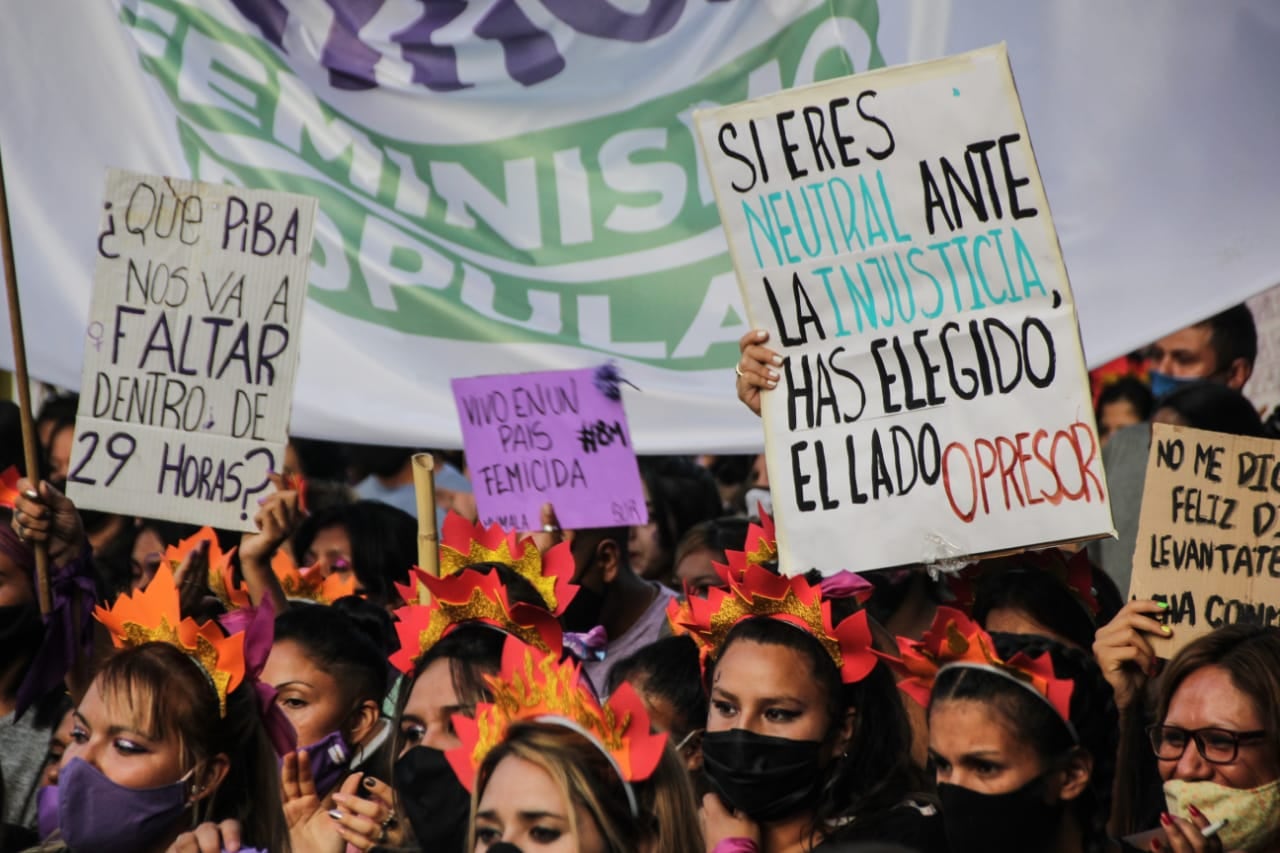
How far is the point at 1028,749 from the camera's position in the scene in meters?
3.90

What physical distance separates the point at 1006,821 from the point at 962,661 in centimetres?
38

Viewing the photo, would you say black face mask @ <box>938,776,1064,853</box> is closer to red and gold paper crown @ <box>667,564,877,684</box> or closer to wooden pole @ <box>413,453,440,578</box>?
red and gold paper crown @ <box>667,564,877,684</box>

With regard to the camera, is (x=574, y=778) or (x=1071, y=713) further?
(x=1071, y=713)

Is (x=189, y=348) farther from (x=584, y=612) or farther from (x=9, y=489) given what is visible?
(x=584, y=612)

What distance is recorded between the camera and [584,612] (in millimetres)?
5922

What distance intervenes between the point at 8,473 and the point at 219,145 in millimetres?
1812

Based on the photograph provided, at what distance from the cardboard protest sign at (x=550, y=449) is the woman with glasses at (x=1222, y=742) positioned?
2.33m

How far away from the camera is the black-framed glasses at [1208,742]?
3854 mm

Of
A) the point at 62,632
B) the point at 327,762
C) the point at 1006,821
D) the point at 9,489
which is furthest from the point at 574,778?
the point at 9,489

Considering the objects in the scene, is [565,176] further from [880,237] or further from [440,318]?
[880,237]

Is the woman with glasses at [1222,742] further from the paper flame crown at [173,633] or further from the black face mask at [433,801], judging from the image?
the paper flame crown at [173,633]

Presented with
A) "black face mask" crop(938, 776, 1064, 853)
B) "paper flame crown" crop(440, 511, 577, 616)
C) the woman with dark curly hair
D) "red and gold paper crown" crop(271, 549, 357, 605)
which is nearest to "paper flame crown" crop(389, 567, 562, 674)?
"paper flame crown" crop(440, 511, 577, 616)

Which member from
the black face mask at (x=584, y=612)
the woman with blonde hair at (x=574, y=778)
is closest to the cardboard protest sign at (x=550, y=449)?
the black face mask at (x=584, y=612)

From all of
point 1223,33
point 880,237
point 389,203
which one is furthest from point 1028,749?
point 389,203
